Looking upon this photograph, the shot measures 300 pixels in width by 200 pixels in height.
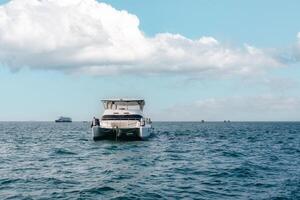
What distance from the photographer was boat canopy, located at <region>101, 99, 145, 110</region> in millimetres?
61303

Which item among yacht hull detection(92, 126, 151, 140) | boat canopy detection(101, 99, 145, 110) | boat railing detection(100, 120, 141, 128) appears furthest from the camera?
boat canopy detection(101, 99, 145, 110)

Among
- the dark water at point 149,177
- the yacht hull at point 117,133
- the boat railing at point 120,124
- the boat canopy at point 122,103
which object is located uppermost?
the boat canopy at point 122,103


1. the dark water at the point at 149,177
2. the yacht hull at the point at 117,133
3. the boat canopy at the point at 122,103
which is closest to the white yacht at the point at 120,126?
the yacht hull at the point at 117,133

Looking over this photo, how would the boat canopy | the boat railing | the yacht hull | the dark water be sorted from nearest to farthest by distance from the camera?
the dark water, the yacht hull, the boat railing, the boat canopy

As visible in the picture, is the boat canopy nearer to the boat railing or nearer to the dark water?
the boat railing

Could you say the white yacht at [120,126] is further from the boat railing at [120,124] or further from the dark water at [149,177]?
the dark water at [149,177]

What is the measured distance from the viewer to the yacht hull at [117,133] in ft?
170

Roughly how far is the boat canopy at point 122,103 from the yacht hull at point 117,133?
846 cm

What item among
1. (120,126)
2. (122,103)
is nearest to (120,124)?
(120,126)

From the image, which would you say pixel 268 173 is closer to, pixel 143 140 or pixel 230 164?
pixel 230 164

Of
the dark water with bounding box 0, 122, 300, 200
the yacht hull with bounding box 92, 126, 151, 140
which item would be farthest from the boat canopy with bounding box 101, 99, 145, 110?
the dark water with bounding box 0, 122, 300, 200

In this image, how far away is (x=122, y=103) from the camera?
63062 mm

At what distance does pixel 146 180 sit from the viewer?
23125 mm

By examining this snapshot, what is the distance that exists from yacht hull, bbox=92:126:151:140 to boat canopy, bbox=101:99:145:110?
8464mm
